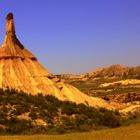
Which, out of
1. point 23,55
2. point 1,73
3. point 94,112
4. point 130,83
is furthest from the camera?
point 130,83

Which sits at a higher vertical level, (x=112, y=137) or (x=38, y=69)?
(x=38, y=69)

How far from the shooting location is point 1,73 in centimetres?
5466

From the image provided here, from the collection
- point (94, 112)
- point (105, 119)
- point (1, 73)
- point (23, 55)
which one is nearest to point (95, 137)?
point (105, 119)

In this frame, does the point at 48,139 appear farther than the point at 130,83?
No

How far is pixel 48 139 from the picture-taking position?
3022 cm

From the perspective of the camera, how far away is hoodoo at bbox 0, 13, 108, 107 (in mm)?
54562

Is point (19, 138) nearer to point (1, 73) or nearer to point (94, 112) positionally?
point (94, 112)

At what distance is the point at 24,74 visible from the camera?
185 ft

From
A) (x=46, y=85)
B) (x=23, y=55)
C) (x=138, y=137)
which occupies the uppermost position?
(x=23, y=55)

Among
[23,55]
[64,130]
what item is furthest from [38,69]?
[64,130]

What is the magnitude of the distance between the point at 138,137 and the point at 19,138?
8995 millimetres

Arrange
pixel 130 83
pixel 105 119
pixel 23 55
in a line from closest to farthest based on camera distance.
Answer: pixel 105 119 < pixel 23 55 < pixel 130 83

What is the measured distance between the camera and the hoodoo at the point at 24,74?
54.6 m

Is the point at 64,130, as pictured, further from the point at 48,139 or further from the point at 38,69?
the point at 38,69
